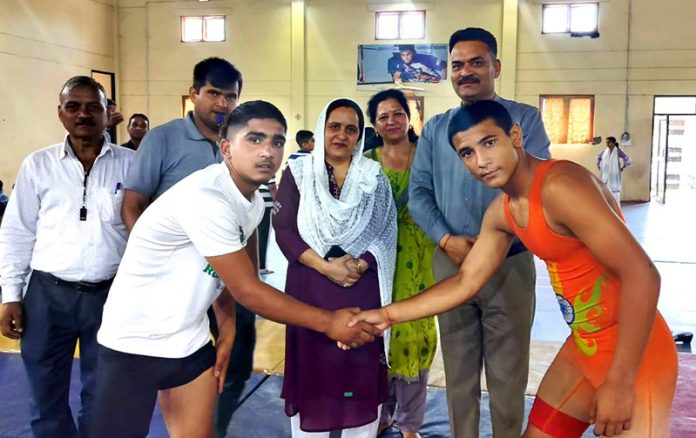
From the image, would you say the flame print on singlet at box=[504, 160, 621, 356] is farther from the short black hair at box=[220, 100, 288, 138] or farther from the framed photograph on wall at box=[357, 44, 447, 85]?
the framed photograph on wall at box=[357, 44, 447, 85]

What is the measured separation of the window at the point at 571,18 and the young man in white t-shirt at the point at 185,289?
48.5 ft

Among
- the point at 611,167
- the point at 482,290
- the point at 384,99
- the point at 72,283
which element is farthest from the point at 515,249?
the point at 611,167

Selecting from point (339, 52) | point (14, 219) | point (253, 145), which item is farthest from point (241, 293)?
point (339, 52)

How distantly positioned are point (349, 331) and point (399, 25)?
14397mm

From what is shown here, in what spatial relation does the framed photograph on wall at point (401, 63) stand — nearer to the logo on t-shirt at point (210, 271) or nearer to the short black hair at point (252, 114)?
the short black hair at point (252, 114)

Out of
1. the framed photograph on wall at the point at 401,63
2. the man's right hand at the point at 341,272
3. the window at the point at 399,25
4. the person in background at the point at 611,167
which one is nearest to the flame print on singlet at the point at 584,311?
the man's right hand at the point at 341,272

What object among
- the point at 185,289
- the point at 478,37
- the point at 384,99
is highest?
the point at 478,37

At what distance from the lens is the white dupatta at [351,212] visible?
2662 millimetres

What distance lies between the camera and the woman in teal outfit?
309 centimetres

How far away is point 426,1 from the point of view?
612 inches

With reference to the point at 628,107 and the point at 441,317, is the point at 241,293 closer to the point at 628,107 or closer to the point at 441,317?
the point at 441,317

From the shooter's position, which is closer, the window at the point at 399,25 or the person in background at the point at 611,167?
the person in background at the point at 611,167

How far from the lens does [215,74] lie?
9.96 feet

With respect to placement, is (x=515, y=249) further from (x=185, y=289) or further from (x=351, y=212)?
(x=185, y=289)
